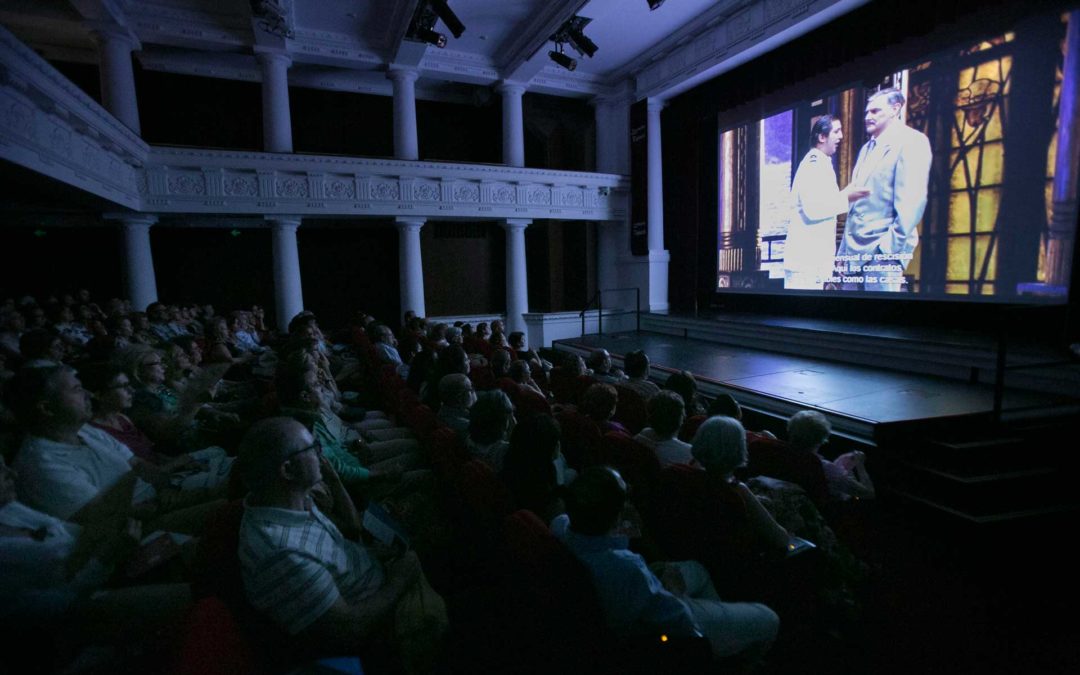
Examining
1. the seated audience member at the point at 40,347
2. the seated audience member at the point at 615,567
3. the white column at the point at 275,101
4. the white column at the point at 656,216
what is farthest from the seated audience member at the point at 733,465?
the white column at the point at 275,101

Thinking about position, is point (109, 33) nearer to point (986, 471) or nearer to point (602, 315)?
point (602, 315)

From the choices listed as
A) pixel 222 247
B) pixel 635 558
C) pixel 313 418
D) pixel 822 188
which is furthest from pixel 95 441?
pixel 222 247

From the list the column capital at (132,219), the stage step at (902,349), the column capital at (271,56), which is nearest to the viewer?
the stage step at (902,349)

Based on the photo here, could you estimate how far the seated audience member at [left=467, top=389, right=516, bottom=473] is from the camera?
2305 mm

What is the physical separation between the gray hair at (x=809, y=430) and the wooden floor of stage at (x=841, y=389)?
5.29 ft

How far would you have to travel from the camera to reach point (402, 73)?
9.00 meters

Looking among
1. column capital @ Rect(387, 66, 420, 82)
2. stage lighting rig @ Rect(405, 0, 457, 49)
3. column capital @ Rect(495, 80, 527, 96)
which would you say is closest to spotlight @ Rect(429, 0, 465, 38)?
stage lighting rig @ Rect(405, 0, 457, 49)

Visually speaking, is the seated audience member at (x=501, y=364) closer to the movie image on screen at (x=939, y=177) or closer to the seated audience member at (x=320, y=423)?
the seated audience member at (x=320, y=423)

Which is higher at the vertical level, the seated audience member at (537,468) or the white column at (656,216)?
the white column at (656,216)

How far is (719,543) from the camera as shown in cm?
192

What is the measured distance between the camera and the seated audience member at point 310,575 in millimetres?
1254

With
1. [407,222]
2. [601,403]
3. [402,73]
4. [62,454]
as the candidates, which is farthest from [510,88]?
[62,454]

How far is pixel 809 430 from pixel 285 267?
8435mm

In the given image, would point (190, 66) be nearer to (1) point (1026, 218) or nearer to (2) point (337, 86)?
(2) point (337, 86)
